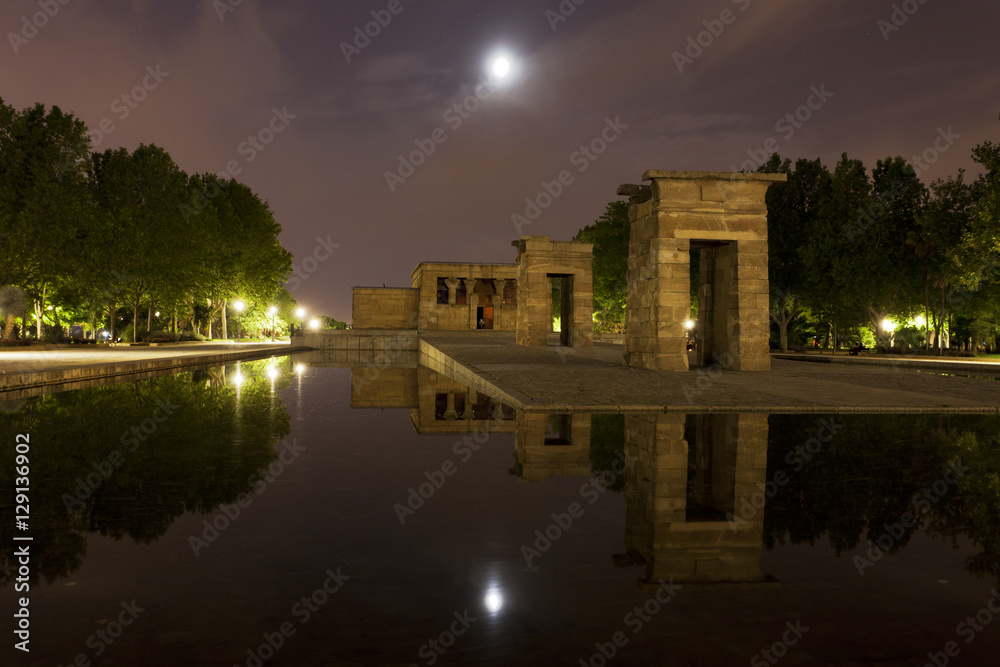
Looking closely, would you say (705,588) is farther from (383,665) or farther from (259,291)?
(259,291)

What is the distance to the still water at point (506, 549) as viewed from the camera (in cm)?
292

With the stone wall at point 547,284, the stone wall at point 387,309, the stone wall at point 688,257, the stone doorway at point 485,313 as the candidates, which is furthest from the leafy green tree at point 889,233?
the stone wall at point 387,309

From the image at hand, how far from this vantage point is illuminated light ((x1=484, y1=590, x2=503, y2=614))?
3250 mm

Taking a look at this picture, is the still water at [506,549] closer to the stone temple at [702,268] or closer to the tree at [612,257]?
the stone temple at [702,268]

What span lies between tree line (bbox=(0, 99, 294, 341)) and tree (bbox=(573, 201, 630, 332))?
28832 millimetres

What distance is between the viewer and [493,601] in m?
3.35

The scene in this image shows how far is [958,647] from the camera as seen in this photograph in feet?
9.50

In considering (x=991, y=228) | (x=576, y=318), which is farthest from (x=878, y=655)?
(x=991, y=228)

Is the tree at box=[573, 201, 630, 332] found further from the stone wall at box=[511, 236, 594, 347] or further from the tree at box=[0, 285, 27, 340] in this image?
the tree at box=[0, 285, 27, 340]

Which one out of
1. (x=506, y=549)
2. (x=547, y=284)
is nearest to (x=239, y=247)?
(x=547, y=284)

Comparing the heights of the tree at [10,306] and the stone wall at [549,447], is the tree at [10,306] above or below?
above

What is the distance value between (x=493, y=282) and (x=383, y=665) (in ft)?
185

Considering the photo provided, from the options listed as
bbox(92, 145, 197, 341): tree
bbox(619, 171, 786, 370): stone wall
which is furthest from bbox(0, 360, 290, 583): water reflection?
bbox(92, 145, 197, 341): tree

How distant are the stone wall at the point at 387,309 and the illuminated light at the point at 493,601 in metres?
52.6
